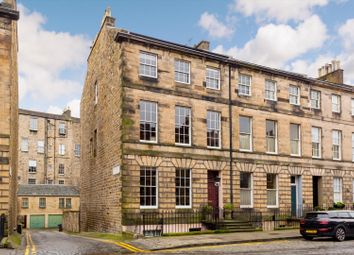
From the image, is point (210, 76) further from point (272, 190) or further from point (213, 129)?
point (272, 190)

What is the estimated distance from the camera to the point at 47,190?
2176 inches

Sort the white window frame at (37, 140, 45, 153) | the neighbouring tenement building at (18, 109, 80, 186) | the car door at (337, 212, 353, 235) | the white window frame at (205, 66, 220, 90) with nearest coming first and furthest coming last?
the car door at (337, 212, 353, 235)
the white window frame at (205, 66, 220, 90)
the neighbouring tenement building at (18, 109, 80, 186)
the white window frame at (37, 140, 45, 153)

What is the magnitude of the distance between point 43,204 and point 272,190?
115 feet

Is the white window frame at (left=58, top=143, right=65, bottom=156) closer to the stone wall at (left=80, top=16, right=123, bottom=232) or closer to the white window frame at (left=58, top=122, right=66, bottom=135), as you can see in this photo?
the white window frame at (left=58, top=122, right=66, bottom=135)

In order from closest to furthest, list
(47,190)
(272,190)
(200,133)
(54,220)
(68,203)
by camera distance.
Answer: (200,133)
(272,190)
(54,220)
(47,190)
(68,203)

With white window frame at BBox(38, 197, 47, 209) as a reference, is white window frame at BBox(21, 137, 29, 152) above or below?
above

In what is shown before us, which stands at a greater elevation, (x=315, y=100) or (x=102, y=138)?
(x=315, y=100)

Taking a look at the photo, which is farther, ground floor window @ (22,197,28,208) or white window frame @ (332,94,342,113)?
ground floor window @ (22,197,28,208)

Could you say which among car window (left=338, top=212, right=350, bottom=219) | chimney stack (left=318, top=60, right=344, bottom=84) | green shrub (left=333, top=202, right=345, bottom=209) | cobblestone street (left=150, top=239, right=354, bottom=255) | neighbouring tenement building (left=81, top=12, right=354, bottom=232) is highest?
chimney stack (left=318, top=60, right=344, bottom=84)

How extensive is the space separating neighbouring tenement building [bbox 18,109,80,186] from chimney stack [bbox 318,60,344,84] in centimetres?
3916

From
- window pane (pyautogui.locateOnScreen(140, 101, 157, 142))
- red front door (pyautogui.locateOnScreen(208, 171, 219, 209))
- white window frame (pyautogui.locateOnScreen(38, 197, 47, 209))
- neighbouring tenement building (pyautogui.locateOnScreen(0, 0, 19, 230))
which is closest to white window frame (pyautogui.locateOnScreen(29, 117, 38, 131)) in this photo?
white window frame (pyautogui.locateOnScreen(38, 197, 47, 209))

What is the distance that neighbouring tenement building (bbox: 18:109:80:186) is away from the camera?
6047 cm

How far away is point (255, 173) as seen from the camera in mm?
27203

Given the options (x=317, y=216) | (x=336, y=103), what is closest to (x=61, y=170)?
(x=336, y=103)
